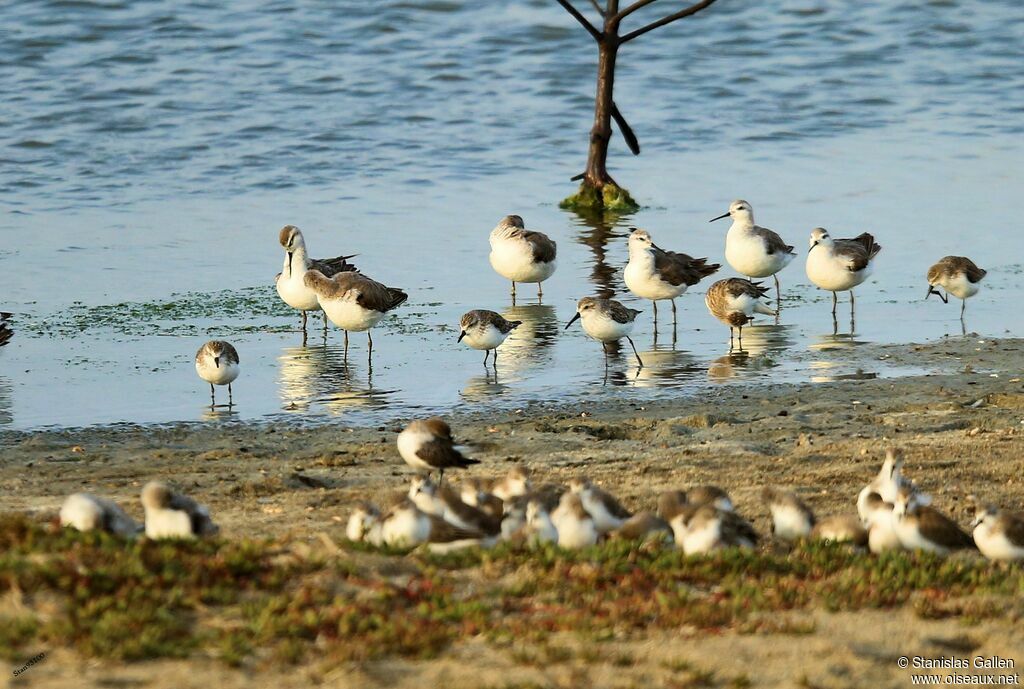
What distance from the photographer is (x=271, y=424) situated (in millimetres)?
13969

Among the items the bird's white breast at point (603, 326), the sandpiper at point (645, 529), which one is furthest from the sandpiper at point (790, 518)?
the bird's white breast at point (603, 326)

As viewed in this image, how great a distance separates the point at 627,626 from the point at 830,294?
42.0ft

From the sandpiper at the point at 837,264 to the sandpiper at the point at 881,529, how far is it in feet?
29.6

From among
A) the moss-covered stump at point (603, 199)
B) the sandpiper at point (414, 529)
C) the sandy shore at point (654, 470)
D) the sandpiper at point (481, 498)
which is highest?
the moss-covered stump at point (603, 199)

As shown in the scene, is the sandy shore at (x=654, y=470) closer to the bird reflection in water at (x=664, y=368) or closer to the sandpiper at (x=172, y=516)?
the sandpiper at (x=172, y=516)

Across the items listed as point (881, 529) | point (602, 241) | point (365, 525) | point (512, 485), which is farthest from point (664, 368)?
point (365, 525)

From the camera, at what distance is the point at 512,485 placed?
1068 centimetres

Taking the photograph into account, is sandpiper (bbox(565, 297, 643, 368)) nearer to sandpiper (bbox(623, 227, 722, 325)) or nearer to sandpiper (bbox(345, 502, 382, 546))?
sandpiper (bbox(623, 227, 722, 325))

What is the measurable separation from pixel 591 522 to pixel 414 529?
103cm

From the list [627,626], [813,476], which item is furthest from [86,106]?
[627,626]

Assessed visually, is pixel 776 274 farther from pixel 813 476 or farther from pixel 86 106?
pixel 86 106

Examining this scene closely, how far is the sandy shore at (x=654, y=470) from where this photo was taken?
733 cm

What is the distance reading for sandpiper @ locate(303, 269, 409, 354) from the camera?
16.7 metres

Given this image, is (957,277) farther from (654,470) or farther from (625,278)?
(654,470)
